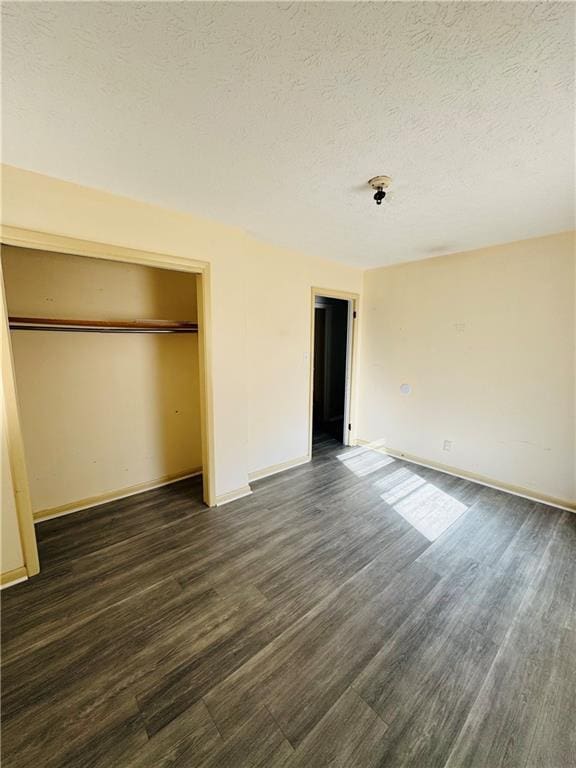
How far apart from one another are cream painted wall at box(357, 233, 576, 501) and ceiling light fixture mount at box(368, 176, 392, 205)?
6.19ft

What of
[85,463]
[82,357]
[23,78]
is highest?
[23,78]

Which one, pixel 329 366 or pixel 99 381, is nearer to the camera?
pixel 99 381

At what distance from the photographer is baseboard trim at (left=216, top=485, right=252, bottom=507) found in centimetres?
282

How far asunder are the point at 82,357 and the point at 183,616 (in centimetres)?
219

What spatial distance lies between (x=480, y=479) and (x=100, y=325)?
409cm

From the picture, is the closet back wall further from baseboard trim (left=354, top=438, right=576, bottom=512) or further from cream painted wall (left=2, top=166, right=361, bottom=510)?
baseboard trim (left=354, top=438, right=576, bottom=512)

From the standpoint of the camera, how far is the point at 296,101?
3.94 feet

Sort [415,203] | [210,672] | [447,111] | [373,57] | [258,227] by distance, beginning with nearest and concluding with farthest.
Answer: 1. [373,57]
2. [447,111]
3. [210,672]
4. [415,203]
5. [258,227]

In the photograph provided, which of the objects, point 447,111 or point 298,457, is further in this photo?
point 298,457

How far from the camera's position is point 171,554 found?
2.17 metres

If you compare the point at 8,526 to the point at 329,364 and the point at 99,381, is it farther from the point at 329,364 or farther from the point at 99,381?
the point at 329,364

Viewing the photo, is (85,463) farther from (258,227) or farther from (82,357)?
(258,227)

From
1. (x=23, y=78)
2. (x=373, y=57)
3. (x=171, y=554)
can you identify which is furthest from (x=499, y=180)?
(x=171, y=554)

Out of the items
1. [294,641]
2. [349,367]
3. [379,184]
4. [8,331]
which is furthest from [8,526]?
[349,367]
